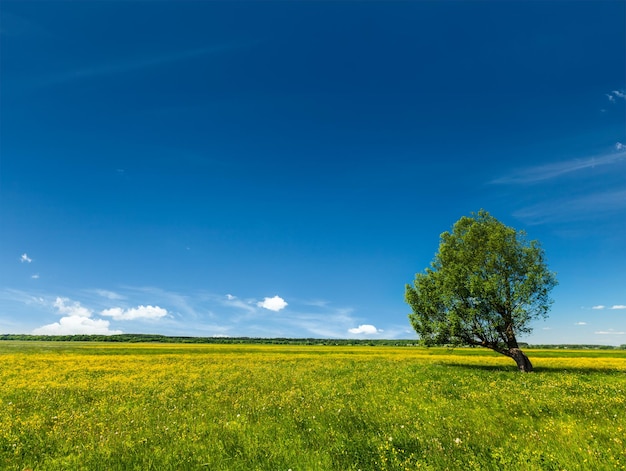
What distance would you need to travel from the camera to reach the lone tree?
113 ft

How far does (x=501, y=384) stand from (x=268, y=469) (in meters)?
18.4

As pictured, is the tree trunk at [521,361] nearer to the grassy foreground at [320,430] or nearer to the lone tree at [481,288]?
the lone tree at [481,288]

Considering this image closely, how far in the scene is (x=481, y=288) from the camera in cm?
3450

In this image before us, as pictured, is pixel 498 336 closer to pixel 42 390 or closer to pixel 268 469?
pixel 268 469

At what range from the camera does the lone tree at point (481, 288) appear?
3444 cm

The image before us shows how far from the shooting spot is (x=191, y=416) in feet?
44.2

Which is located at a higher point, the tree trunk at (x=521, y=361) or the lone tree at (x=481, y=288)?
the lone tree at (x=481, y=288)

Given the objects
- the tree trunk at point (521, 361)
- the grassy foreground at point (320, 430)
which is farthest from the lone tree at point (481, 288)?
the grassy foreground at point (320, 430)

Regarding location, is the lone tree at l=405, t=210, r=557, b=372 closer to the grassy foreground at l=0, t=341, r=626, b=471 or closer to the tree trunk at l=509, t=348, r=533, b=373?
the tree trunk at l=509, t=348, r=533, b=373

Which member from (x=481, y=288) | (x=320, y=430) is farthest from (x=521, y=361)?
(x=320, y=430)

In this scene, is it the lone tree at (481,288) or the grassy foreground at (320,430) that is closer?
the grassy foreground at (320,430)

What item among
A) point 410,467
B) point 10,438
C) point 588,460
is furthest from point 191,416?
point 588,460

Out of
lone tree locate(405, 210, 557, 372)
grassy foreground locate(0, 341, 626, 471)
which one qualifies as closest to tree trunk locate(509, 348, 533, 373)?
lone tree locate(405, 210, 557, 372)

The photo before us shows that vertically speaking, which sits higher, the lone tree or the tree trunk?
the lone tree
